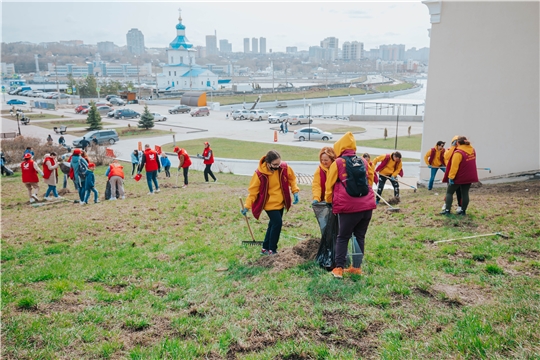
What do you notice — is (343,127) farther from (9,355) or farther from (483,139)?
(9,355)

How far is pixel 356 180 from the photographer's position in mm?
5262

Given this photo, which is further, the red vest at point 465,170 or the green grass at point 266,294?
the red vest at point 465,170

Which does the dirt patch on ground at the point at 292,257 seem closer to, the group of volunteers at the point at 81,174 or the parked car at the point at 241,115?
the group of volunteers at the point at 81,174

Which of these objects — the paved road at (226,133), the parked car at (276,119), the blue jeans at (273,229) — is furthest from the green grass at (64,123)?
the blue jeans at (273,229)

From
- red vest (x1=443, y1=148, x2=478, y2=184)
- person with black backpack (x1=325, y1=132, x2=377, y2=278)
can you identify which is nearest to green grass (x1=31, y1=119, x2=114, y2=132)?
red vest (x1=443, y1=148, x2=478, y2=184)

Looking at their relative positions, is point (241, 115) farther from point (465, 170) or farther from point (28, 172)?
point (465, 170)

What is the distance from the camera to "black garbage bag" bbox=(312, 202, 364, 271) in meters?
5.66

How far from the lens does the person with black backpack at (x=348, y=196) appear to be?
5273 millimetres

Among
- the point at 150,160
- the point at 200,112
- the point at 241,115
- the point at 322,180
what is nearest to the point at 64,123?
the point at 200,112

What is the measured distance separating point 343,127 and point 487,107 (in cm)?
3025

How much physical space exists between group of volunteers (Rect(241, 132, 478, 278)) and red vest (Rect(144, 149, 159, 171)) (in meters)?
7.55

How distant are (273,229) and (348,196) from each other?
1.69 meters

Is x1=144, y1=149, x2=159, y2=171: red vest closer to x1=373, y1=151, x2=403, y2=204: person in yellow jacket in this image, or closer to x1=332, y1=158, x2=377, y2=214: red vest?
x1=373, y1=151, x2=403, y2=204: person in yellow jacket

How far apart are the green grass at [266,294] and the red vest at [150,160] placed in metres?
4.50
